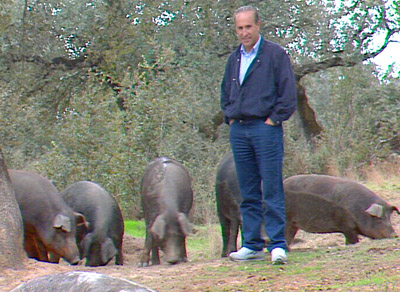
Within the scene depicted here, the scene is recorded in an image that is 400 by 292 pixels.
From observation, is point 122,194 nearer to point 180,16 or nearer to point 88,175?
point 88,175

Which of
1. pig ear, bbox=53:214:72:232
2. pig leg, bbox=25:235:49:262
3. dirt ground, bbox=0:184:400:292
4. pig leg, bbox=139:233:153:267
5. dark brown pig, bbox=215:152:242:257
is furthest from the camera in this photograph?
dark brown pig, bbox=215:152:242:257

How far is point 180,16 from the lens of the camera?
1606cm

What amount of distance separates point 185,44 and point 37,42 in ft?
11.0

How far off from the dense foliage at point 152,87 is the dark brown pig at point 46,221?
3747 millimetres

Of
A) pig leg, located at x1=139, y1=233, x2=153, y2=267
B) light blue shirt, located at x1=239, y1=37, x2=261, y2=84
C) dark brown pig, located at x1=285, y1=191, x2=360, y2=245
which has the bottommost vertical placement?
pig leg, located at x1=139, y1=233, x2=153, y2=267

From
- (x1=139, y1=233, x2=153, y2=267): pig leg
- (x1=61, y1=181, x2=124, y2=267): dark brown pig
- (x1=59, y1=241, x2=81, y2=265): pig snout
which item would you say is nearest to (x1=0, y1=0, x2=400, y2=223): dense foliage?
(x1=61, y1=181, x2=124, y2=267): dark brown pig

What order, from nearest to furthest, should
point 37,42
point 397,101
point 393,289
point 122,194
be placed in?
1. point 393,289
2. point 122,194
3. point 37,42
4. point 397,101

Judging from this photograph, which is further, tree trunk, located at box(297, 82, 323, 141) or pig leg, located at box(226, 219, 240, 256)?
tree trunk, located at box(297, 82, 323, 141)

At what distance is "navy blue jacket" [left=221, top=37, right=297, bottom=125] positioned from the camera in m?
6.66

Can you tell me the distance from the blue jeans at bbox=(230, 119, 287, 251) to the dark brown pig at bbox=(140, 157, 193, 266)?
63.5 inches

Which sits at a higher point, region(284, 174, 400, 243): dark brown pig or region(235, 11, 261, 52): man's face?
region(235, 11, 261, 52): man's face

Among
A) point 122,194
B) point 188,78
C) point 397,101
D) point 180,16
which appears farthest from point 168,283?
point 397,101

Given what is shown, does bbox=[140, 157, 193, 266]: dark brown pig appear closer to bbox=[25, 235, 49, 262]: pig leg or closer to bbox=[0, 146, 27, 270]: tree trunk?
bbox=[25, 235, 49, 262]: pig leg

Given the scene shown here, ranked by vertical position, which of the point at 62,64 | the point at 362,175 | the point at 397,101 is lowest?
the point at 362,175
